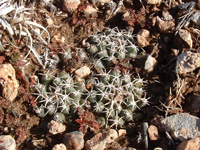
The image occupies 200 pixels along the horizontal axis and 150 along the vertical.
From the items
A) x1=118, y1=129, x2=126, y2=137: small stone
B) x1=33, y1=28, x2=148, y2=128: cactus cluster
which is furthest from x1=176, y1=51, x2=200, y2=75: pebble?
x1=118, y1=129, x2=126, y2=137: small stone

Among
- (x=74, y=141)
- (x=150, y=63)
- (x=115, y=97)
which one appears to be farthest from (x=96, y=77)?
(x=74, y=141)

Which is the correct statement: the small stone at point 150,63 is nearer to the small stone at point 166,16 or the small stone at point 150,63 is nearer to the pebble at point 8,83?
the small stone at point 166,16

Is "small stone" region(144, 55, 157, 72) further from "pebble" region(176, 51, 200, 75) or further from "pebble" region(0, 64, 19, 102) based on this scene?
"pebble" region(0, 64, 19, 102)

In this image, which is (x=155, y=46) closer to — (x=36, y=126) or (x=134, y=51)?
(x=134, y=51)

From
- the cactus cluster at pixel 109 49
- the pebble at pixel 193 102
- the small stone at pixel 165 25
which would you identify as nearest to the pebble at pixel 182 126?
the pebble at pixel 193 102

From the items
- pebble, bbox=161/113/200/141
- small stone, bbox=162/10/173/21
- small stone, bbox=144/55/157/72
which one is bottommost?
pebble, bbox=161/113/200/141

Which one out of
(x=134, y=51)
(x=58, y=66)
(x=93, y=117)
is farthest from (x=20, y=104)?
(x=134, y=51)
